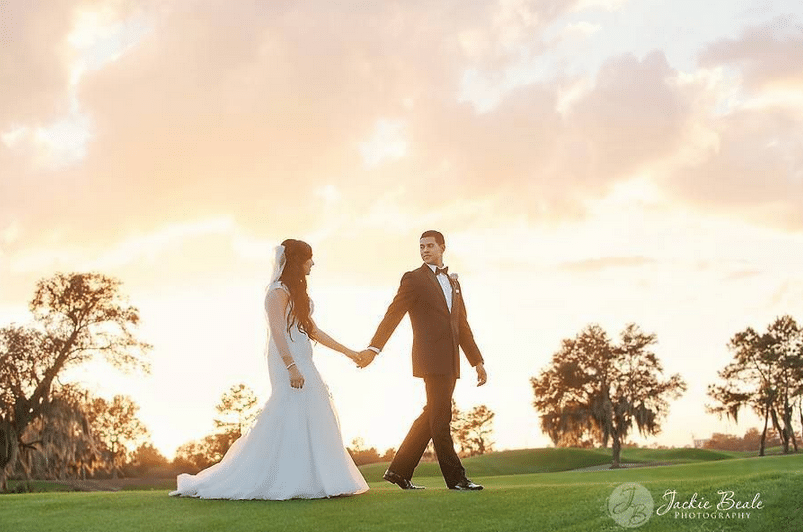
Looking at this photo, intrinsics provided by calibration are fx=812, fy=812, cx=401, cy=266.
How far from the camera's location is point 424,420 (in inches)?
363

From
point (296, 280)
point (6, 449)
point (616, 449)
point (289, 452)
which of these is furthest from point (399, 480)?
point (616, 449)

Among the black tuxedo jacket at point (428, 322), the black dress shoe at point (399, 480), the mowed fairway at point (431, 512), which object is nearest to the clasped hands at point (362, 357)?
the black tuxedo jacket at point (428, 322)

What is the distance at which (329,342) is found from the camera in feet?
30.6

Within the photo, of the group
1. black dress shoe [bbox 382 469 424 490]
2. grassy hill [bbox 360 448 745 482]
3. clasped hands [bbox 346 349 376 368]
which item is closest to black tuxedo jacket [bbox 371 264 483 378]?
clasped hands [bbox 346 349 376 368]

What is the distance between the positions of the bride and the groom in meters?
0.80

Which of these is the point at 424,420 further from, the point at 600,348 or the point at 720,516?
the point at 600,348

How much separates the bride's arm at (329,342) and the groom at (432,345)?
14cm

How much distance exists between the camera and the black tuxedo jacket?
897cm

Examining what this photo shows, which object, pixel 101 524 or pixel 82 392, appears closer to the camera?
pixel 101 524

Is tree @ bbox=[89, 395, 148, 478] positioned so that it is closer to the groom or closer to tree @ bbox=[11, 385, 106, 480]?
tree @ bbox=[11, 385, 106, 480]

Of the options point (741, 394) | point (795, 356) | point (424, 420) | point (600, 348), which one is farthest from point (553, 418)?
point (424, 420)

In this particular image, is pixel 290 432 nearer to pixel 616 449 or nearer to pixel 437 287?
pixel 437 287

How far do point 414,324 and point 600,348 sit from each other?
4014cm

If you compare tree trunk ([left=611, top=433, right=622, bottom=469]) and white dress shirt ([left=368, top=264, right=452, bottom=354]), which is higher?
white dress shirt ([left=368, top=264, right=452, bottom=354])
